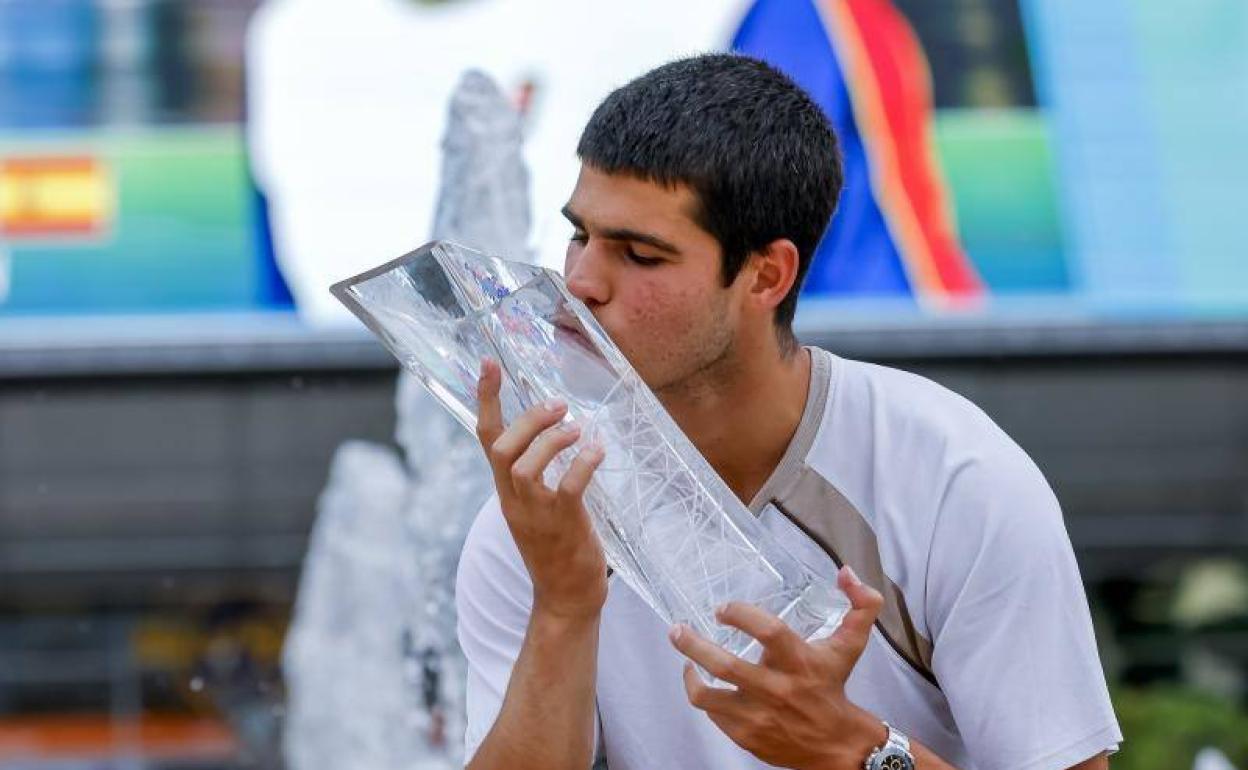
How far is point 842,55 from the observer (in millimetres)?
12172

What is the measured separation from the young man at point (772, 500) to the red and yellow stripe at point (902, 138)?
10066 mm

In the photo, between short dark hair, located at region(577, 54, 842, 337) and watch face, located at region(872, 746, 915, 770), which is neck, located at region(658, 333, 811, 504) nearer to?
short dark hair, located at region(577, 54, 842, 337)

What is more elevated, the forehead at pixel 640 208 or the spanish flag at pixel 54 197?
the forehead at pixel 640 208

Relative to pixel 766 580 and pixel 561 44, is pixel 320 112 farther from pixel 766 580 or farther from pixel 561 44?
pixel 766 580

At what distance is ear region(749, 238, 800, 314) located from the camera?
2.09 meters

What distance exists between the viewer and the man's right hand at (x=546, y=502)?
1872mm

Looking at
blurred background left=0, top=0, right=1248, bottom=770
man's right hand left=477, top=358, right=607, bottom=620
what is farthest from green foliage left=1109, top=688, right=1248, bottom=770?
man's right hand left=477, top=358, right=607, bottom=620

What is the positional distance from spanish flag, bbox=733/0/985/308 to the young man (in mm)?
9757

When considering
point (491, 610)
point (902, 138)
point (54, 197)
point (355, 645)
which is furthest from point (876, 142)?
point (491, 610)

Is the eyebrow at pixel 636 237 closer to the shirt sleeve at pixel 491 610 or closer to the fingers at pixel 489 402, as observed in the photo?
the fingers at pixel 489 402

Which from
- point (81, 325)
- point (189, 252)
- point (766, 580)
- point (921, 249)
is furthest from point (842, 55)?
point (766, 580)

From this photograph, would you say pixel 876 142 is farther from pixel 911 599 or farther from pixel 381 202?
pixel 911 599

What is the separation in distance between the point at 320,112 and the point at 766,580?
11.1 meters

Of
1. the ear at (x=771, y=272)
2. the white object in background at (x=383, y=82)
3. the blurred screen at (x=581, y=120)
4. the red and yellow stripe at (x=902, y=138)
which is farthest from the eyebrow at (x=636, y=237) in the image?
the blurred screen at (x=581, y=120)
